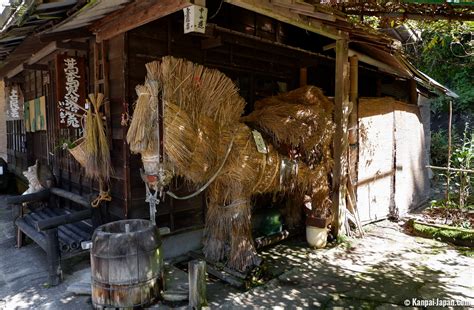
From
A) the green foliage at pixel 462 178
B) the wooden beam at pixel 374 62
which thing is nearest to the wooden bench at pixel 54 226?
the wooden beam at pixel 374 62

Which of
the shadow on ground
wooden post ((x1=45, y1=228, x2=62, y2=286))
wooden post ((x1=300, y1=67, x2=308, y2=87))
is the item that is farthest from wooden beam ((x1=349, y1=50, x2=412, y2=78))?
wooden post ((x1=45, y1=228, x2=62, y2=286))

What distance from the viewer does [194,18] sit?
11.4 ft

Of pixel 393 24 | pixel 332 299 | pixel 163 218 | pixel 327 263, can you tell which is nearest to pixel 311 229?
pixel 327 263

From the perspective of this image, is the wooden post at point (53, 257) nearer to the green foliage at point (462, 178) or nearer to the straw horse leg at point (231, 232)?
the straw horse leg at point (231, 232)

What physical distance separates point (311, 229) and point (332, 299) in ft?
5.98

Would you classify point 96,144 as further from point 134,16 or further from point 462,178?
point 462,178

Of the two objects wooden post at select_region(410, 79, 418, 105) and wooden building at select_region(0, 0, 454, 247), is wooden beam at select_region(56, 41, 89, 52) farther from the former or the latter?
wooden post at select_region(410, 79, 418, 105)

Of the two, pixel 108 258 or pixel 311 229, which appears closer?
pixel 108 258

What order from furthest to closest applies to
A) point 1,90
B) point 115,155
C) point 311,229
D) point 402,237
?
1. point 1,90
2. point 402,237
3. point 311,229
4. point 115,155

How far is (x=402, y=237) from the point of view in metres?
6.65

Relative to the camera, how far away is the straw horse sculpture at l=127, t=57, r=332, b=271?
12.6 feet

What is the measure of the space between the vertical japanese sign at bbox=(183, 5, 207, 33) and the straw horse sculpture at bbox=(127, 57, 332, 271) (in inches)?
21.2

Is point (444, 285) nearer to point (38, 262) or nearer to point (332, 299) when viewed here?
point (332, 299)

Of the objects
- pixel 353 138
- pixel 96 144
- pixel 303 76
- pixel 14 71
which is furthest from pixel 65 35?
pixel 353 138
